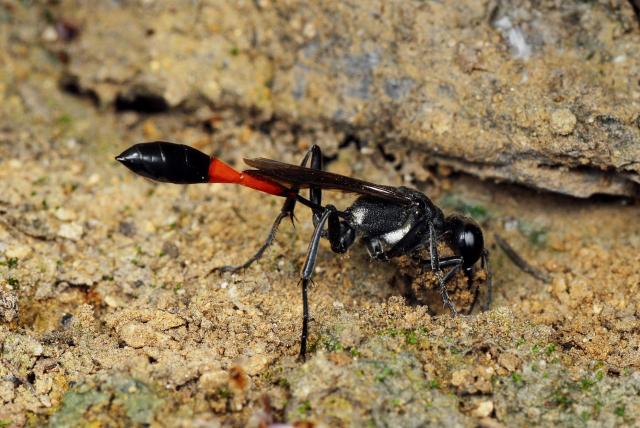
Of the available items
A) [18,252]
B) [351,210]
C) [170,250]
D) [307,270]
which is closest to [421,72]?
[351,210]

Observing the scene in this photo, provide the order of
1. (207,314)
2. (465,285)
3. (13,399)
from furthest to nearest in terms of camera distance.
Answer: (465,285), (207,314), (13,399)

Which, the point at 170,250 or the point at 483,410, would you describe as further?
the point at 170,250

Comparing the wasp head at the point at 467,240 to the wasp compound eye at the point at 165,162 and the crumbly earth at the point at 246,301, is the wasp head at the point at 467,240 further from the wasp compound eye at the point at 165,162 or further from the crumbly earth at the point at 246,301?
the wasp compound eye at the point at 165,162

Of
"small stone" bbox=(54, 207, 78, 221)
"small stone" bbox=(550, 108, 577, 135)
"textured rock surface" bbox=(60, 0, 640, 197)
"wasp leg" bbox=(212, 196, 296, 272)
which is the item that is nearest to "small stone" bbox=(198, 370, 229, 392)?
"wasp leg" bbox=(212, 196, 296, 272)

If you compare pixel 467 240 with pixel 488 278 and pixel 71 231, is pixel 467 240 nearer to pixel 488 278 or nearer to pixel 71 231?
pixel 488 278

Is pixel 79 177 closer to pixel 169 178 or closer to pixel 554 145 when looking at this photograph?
pixel 169 178

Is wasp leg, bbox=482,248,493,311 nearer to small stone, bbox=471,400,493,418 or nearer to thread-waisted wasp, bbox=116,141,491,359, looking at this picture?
thread-waisted wasp, bbox=116,141,491,359

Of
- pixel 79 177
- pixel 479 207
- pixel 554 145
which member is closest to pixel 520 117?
pixel 554 145
